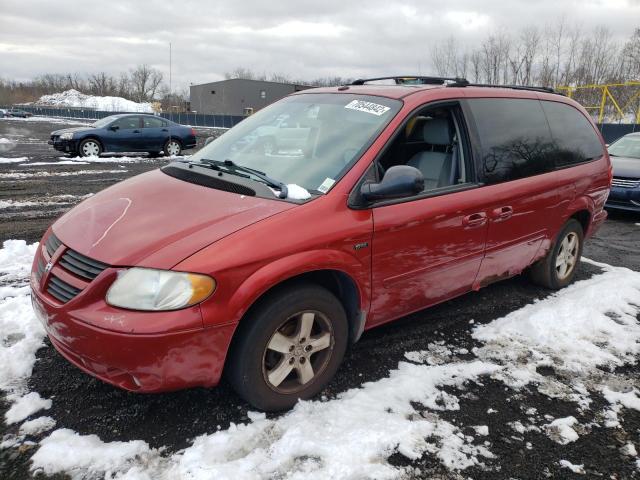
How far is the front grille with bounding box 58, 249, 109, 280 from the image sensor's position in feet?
7.93

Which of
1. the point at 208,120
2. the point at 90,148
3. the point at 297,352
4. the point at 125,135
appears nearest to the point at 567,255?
the point at 297,352

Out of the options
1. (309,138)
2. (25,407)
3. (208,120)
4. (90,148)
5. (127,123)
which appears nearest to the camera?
(25,407)

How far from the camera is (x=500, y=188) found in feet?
12.2

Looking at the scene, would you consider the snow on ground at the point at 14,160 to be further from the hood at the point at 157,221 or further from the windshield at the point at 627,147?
the windshield at the point at 627,147

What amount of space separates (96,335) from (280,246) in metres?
0.97

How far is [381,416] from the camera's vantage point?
108 inches

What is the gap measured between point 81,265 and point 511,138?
3.24 m

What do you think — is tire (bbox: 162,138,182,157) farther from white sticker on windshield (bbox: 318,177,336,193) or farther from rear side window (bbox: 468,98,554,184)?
white sticker on windshield (bbox: 318,177,336,193)

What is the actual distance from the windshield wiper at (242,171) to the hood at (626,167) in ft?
25.8

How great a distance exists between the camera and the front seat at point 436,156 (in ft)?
11.5

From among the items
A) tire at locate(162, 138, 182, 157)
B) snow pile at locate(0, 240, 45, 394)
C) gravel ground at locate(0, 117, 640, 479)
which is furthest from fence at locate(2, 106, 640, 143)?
gravel ground at locate(0, 117, 640, 479)

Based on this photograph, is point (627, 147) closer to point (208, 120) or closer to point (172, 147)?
point (172, 147)

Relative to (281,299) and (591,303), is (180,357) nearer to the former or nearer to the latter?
(281,299)

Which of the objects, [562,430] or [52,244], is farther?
[52,244]
